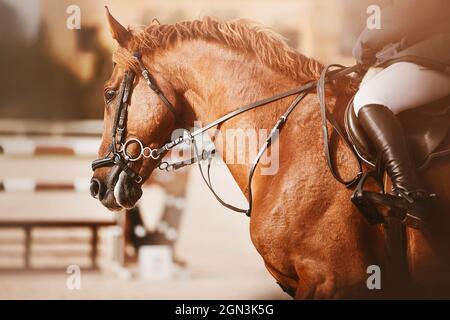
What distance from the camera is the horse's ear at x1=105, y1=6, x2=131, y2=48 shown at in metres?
2.78

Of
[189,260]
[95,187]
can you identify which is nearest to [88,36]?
[189,260]

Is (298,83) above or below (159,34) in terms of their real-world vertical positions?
below

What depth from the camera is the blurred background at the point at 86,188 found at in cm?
502

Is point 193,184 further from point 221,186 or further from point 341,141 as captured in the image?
point 341,141

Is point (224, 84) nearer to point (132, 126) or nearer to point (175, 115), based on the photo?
point (175, 115)

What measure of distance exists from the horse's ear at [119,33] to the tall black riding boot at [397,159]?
110 cm

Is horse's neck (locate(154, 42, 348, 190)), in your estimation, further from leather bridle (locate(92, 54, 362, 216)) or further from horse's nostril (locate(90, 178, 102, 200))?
horse's nostril (locate(90, 178, 102, 200))

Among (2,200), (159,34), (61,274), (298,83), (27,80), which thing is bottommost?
(61,274)

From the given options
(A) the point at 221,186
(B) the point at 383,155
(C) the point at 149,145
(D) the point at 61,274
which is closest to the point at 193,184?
(A) the point at 221,186

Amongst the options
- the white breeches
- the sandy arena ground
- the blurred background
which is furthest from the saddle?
the sandy arena ground

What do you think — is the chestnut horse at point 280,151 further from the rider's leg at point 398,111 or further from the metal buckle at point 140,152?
the rider's leg at point 398,111

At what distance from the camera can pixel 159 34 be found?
2826 millimetres

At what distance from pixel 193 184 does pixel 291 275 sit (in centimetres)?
530

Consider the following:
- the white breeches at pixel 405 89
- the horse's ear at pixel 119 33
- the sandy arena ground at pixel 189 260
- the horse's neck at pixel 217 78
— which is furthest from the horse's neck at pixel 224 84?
the sandy arena ground at pixel 189 260
